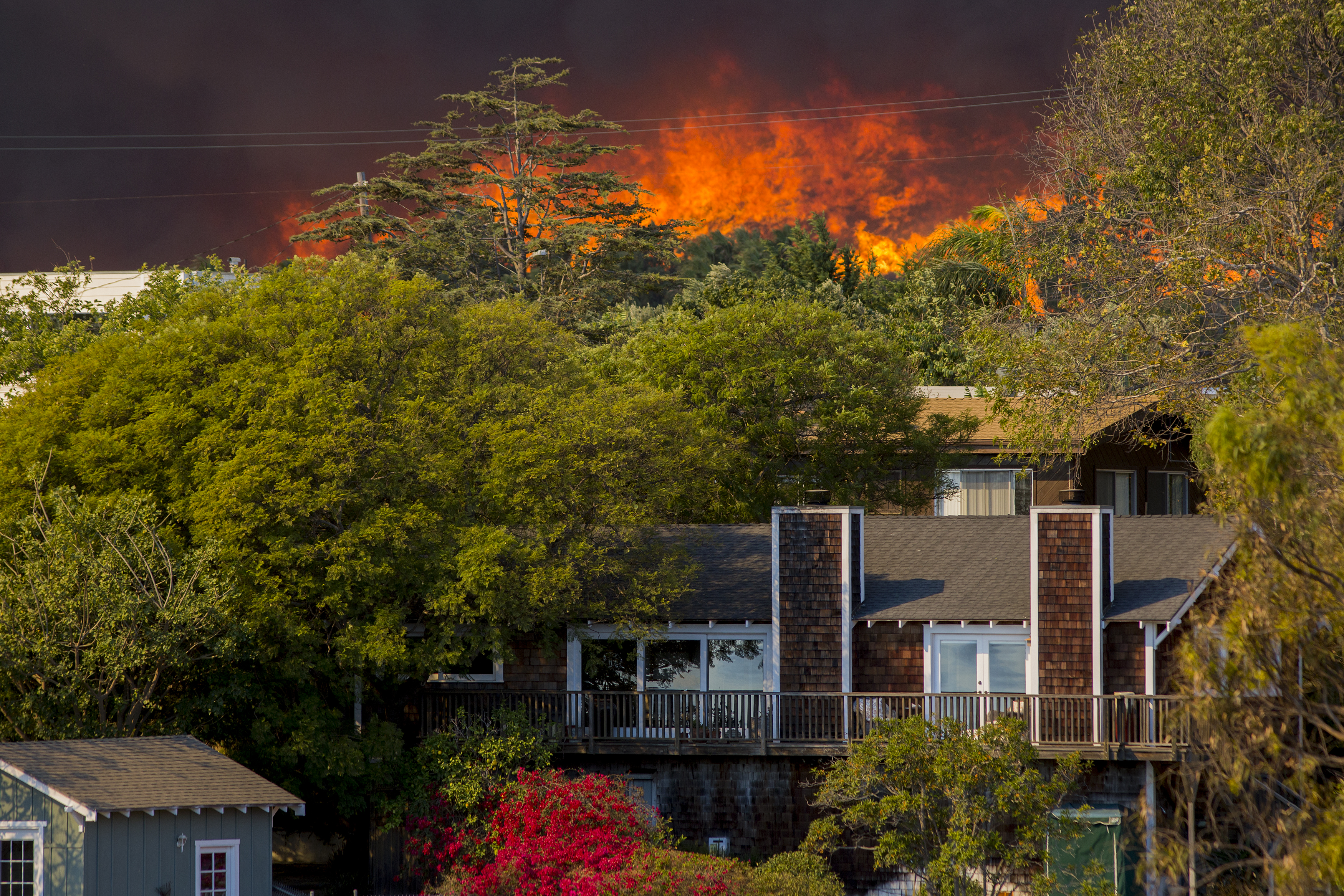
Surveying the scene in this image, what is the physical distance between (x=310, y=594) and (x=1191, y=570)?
17502 mm

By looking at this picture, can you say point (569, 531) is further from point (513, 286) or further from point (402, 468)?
point (513, 286)

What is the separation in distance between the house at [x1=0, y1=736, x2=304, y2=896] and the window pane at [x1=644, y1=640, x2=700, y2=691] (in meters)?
8.88

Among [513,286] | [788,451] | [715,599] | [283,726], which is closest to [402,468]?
[283,726]

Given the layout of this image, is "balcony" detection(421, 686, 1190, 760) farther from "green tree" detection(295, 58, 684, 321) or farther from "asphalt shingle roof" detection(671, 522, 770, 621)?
"green tree" detection(295, 58, 684, 321)

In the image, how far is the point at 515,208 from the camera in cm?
6166

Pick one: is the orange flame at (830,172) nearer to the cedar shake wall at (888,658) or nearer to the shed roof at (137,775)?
the cedar shake wall at (888,658)

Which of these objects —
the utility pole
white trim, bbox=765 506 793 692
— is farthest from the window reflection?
the utility pole

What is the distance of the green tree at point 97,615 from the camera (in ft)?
77.3

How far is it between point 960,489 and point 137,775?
25.1 metres

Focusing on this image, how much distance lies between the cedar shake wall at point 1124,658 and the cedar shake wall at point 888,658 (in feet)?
12.0

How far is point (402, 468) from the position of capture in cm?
2556

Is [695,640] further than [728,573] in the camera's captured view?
No

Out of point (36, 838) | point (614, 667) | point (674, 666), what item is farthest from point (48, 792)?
point (674, 666)

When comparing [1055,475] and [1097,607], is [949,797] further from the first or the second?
[1055,475]
